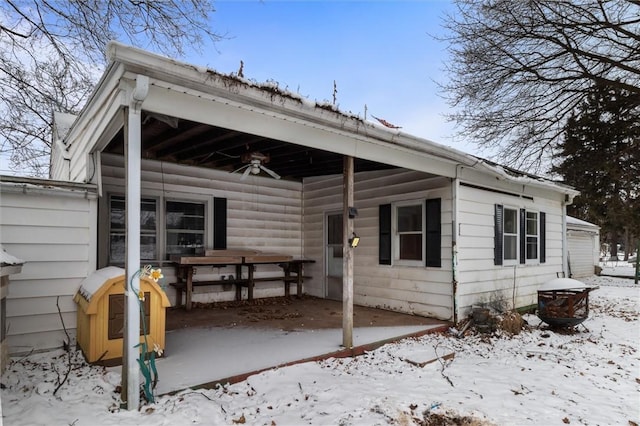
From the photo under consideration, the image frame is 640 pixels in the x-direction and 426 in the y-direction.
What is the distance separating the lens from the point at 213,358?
12.6 feet

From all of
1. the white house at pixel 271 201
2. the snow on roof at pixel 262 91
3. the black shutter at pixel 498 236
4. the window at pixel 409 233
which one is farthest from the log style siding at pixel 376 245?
the black shutter at pixel 498 236

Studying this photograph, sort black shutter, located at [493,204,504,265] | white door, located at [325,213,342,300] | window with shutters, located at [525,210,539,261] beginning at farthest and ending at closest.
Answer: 1. white door, located at [325,213,342,300]
2. window with shutters, located at [525,210,539,261]
3. black shutter, located at [493,204,504,265]

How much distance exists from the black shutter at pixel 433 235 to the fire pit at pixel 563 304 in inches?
71.1

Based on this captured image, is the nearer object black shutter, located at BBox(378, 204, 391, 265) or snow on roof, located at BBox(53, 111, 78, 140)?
snow on roof, located at BBox(53, 111, 78, 140)

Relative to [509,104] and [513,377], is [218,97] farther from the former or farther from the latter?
[509,104]

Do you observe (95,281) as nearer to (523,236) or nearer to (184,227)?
(184,227)

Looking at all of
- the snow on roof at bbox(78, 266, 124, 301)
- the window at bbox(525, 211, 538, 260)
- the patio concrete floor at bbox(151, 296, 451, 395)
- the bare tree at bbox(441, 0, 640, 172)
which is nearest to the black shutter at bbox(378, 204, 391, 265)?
the patio concrete floor at bbox(151, 296, 451, 395)

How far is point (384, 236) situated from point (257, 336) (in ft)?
10.1

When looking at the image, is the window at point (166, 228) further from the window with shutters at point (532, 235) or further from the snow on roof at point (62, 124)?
the window with shutters at point (532, 235)

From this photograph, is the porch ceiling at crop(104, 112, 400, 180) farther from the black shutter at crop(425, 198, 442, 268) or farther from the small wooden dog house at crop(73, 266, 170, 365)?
the small wooden dog house at crop(73, 266, 170, 365)

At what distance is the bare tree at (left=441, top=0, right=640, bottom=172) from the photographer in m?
8.52

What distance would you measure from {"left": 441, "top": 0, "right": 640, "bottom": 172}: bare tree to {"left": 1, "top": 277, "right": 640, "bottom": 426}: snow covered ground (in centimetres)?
747

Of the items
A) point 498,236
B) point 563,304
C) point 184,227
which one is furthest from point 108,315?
point 563,304

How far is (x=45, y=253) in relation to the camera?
384cm
